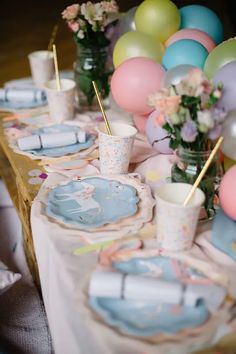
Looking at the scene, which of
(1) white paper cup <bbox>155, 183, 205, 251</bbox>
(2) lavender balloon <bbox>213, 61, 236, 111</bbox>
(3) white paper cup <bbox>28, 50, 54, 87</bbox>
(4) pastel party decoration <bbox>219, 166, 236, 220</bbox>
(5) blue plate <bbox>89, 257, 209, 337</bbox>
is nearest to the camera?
(5) blue plate <bbox>89, 257, 209, 337</bbox>

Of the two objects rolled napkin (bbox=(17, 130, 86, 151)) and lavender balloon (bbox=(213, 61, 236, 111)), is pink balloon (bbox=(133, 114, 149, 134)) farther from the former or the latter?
lavender balloon (bbox=(213, 61, 236, 111))

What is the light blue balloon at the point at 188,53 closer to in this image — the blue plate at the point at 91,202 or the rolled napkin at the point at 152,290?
the blue plate at the point at 91,202

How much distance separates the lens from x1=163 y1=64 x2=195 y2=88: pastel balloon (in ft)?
3.99

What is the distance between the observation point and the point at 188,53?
1362 millimetres

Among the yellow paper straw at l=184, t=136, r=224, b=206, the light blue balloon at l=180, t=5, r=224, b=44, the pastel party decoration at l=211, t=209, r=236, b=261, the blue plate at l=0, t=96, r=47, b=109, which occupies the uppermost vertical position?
the light blue balloon at l=180, t=5, r=224, b=44

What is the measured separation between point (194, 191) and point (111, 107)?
808 millimetres

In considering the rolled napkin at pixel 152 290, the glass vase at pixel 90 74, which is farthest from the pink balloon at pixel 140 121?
Answer: the rolled napkin at pixel 152 290

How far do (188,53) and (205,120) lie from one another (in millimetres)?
497

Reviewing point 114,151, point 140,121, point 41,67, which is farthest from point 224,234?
point 41,67

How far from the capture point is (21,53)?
330cm

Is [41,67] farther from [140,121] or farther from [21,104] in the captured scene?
[140,121]

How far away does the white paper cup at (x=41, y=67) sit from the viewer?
6.00 feet

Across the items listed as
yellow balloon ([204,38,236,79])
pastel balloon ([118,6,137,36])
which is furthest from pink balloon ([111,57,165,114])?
pastel balloon ([118,6,137,36])

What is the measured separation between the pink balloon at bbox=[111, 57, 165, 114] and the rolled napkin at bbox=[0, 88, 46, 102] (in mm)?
430
